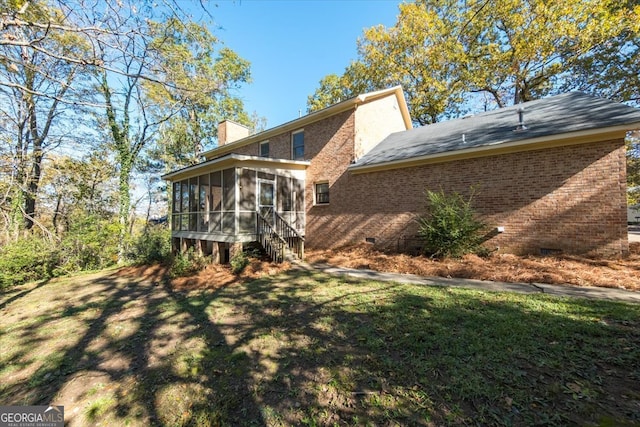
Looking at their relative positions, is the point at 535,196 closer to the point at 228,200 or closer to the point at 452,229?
the point at 452,229

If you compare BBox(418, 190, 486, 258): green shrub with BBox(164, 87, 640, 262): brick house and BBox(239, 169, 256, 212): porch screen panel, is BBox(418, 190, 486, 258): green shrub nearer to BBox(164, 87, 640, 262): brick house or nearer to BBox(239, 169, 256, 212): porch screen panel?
BBox(164, 87, 640, 262): brick house

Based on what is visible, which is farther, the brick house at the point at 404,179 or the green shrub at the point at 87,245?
the green shrub at the point at 87,245

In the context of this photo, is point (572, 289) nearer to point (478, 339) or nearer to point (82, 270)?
point (478, 339)

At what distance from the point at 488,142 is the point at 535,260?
3.86 m

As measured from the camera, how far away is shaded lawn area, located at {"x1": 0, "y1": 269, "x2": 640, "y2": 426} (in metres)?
2.23

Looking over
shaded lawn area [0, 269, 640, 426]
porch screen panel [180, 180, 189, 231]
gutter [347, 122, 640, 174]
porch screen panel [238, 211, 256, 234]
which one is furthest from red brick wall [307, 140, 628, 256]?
porch screen panel [180, 180, 189, 231]

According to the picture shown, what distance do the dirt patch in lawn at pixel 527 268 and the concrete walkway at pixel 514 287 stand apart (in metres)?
0.29

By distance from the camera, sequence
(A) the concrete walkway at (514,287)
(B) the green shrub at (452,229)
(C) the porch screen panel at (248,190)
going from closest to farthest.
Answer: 1. (A) the concrete walkway at (514,287)
2. (B) the green shrub at (452,229)
3. (C) the porch screen panel at (248,190)

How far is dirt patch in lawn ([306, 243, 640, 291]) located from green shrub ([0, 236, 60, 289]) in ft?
37.5

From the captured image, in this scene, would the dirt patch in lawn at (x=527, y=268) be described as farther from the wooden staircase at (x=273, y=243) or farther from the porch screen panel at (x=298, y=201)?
the porch screen panel at (x=298, y=201)

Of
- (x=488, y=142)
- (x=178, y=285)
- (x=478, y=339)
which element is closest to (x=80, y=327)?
(x=178, y=285)

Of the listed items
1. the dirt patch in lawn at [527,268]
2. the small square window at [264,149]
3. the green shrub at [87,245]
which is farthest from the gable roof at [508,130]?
the green shrub at [87,245]

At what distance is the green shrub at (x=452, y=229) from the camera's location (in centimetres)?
772

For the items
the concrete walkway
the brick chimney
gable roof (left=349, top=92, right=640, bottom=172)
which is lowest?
the concrete walkway
